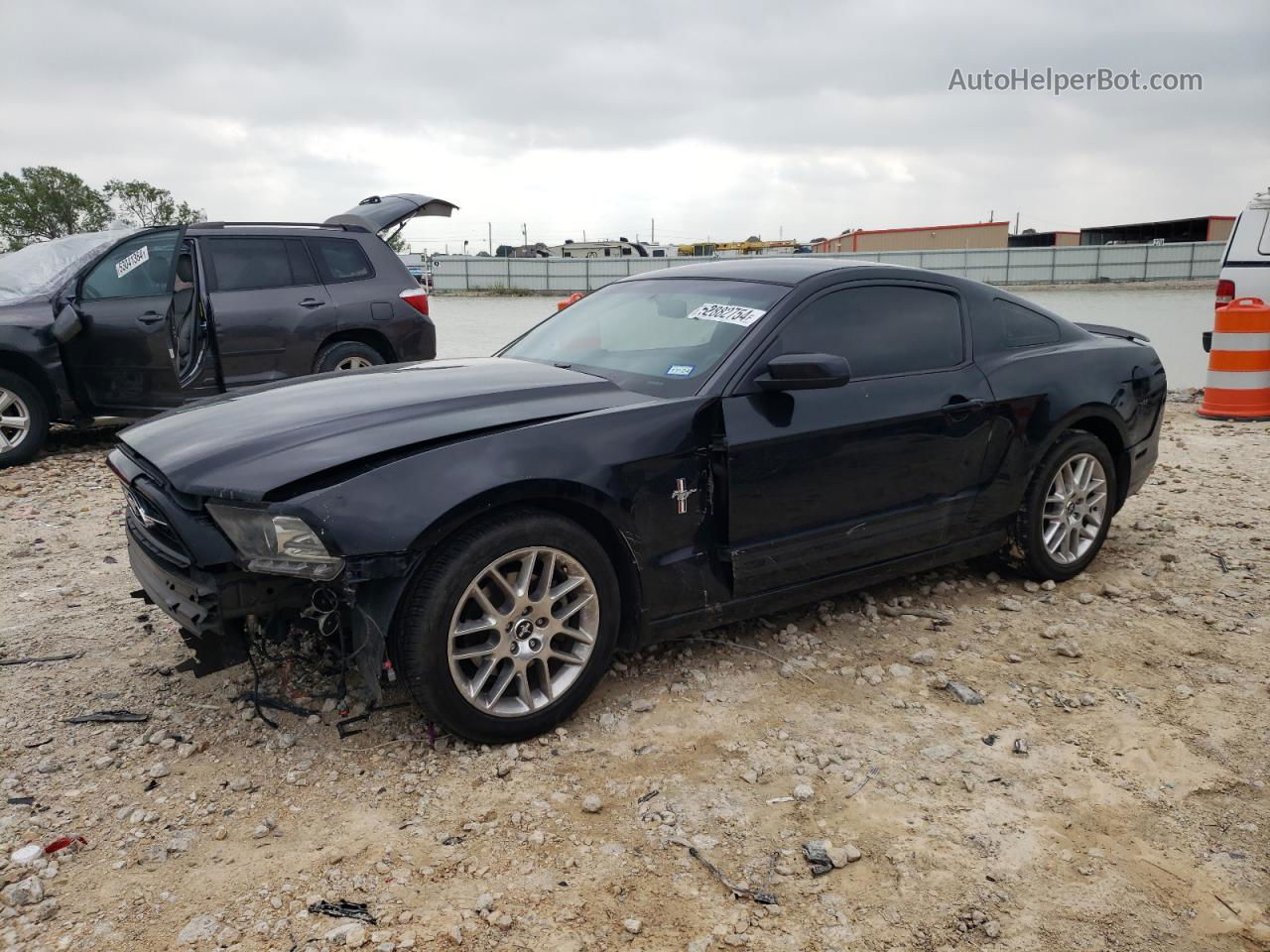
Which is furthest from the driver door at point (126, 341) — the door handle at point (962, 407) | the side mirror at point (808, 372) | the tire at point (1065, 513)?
the tire at point (1065, 513)

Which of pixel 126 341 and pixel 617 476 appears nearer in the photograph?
pixel 617 476

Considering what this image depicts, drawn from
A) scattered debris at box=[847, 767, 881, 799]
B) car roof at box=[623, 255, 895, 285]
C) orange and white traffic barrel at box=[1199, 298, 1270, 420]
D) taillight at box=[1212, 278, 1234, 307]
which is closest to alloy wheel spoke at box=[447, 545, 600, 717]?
scattered debris at box=[847, 767, 881, 799]

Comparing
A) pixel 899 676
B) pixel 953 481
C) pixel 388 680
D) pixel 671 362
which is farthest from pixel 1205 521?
pixel 388 680

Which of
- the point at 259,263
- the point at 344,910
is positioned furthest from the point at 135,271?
the point at 344,910

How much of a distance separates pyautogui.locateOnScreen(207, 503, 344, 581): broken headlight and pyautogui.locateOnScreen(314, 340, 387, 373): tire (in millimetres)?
5127

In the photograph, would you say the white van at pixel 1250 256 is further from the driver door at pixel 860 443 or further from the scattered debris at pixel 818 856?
the scattered debris at pixel 818 856

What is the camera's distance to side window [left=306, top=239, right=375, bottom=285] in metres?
8.15

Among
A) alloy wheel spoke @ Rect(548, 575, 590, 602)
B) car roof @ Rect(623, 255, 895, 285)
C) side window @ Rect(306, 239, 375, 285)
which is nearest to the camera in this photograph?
alloy wheel spoke @ Rect(548, 575, 590, 602)

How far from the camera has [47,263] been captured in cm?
793

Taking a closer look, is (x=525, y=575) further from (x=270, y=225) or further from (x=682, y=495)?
(x=270, y=225)

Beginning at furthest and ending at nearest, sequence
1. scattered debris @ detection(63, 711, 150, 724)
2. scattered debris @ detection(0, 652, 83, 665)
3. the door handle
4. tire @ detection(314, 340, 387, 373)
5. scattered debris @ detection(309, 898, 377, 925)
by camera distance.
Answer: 1. tire @ detection(314, 340, 387, 373)
2. the door handle
3. scattered debris @ detection(0, 652, 83, 665)
4. scattered debris @ detection(63, 711, 150, 724)
5. scattered debris @ detection(309, 898, 377, 925)

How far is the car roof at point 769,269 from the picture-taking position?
13.2 ft

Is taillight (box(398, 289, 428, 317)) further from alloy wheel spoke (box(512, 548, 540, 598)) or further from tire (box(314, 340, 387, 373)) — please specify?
alloy wheel spoke (box(512, 548, 540, 598))

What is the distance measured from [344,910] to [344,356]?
6.17 metres
